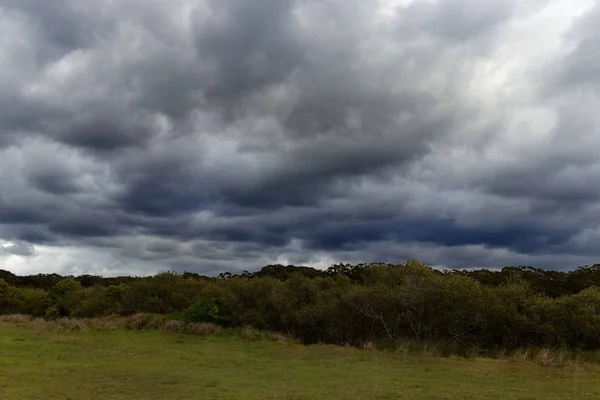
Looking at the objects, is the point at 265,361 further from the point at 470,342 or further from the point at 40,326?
the point at 40,326

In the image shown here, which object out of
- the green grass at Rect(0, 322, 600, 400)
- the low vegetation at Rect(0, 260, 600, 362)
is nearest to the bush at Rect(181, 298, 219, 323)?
the low vegetation at Rect(0, 260, 600, 362)

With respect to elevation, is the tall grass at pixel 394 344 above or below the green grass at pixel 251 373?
above

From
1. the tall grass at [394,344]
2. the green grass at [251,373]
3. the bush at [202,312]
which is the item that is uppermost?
the bush at [202,312]

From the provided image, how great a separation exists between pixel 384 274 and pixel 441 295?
5957mm

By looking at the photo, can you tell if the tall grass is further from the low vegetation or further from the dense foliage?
the dense foliage

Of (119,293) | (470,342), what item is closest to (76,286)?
(119,293)

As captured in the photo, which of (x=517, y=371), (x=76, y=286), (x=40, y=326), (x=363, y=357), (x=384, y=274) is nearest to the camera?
(x=517, y=371)

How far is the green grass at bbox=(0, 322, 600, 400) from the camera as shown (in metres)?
16.9

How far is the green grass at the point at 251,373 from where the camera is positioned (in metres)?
16.9

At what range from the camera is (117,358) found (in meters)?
25.8

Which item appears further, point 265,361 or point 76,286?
point 76,286

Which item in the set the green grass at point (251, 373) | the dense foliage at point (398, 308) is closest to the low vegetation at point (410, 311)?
the dense foliage at point (398, 308)

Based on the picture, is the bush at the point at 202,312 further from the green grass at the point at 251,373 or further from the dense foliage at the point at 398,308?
the green grass at the point at 251,373

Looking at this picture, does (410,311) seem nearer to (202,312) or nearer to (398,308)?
(398,308)
